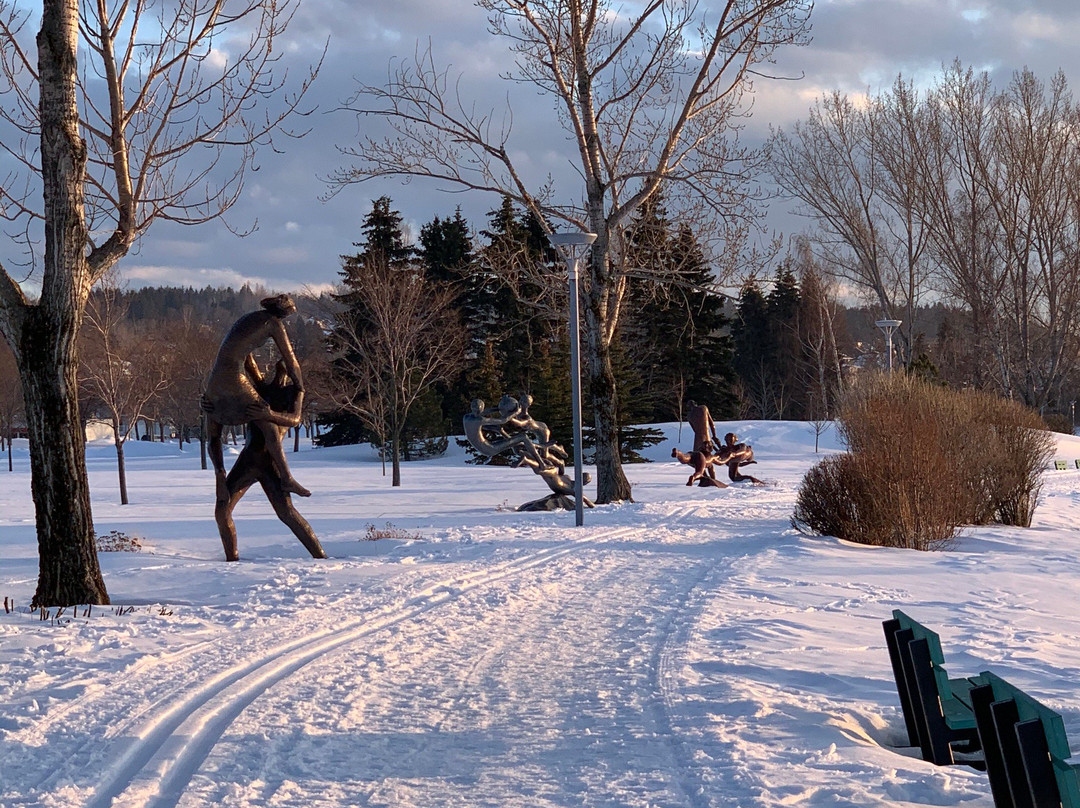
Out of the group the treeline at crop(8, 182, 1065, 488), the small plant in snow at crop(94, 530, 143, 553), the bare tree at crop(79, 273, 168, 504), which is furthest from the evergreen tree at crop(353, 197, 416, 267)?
the small plant in snow at crop(94, 530, 143, 553)

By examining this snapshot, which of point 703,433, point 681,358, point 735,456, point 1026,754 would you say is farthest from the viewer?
point 681,358

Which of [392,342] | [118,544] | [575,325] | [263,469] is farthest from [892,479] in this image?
[392,342]

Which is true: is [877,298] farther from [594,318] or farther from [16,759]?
[16,759]

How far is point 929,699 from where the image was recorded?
5.14 meters

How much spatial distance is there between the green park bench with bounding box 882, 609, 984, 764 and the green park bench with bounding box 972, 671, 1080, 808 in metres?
0.76

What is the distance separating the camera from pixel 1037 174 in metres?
39.6

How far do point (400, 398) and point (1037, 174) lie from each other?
2528 cm

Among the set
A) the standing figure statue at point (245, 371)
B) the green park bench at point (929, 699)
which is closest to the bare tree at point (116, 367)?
the standing figure statue at point (245, 371)

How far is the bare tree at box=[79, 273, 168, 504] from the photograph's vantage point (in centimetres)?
2589

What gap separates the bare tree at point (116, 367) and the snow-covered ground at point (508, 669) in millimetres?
11686

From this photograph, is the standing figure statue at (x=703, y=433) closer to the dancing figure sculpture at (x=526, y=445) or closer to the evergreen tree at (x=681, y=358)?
the dancing figure sculpture at (x=526, y=445)

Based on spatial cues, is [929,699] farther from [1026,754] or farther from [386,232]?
[386,232]

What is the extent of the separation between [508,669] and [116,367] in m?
22.9

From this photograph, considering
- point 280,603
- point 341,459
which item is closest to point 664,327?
point 341,459
